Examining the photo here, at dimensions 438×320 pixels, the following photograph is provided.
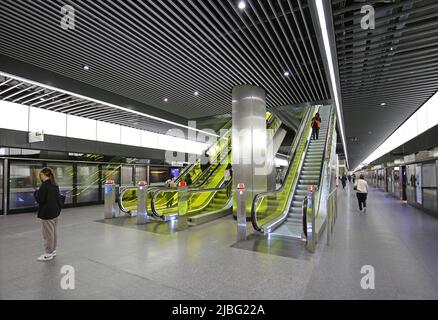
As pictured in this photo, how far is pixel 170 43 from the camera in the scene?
4738mm

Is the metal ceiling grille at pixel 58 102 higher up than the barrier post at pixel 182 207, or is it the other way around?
the metal ceiling grille at pixel 58 102

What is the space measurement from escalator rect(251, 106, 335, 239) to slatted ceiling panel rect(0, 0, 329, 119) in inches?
111

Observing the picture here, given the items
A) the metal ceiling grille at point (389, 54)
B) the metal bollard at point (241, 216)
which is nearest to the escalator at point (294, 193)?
the metal bollard at point (241, 216)

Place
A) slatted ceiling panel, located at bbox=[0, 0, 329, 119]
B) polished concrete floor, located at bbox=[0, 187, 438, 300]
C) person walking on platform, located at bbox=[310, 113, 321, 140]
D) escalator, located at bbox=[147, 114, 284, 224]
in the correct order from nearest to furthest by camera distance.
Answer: polished concrete floor, located at bbox=[0, 187, 438, 300] → slatted ceiling panel, located at bbox=[0, 0, 329, 119] → escalator, located at bbox=[147, 114, 284, 224] → person walking on platform, located at bbox=[310, 113, 321, 140]

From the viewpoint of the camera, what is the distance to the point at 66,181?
1074 centimetres

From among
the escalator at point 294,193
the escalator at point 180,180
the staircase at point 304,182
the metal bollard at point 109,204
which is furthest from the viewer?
the escalator at point 180,180

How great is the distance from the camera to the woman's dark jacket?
13.3 ft

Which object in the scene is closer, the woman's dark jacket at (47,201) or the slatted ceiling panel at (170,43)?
the slatted ceiling panel at (170,43)

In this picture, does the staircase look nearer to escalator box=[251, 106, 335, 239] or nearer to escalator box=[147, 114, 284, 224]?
escalator box=[251, 106, 335, 239]

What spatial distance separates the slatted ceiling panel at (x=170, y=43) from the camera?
386cm

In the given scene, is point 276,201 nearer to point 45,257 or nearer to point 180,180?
point 180,180

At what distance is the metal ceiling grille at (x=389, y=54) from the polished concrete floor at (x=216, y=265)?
12.7 ft

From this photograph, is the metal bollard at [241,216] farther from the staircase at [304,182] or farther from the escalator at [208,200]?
the escalator at [208,200]

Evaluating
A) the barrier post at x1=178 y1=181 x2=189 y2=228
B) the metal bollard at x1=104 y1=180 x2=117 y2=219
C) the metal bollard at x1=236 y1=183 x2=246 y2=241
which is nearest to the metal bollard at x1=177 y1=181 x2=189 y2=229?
the barrier post at x1=178 y1=181 x2=189 y2=228
